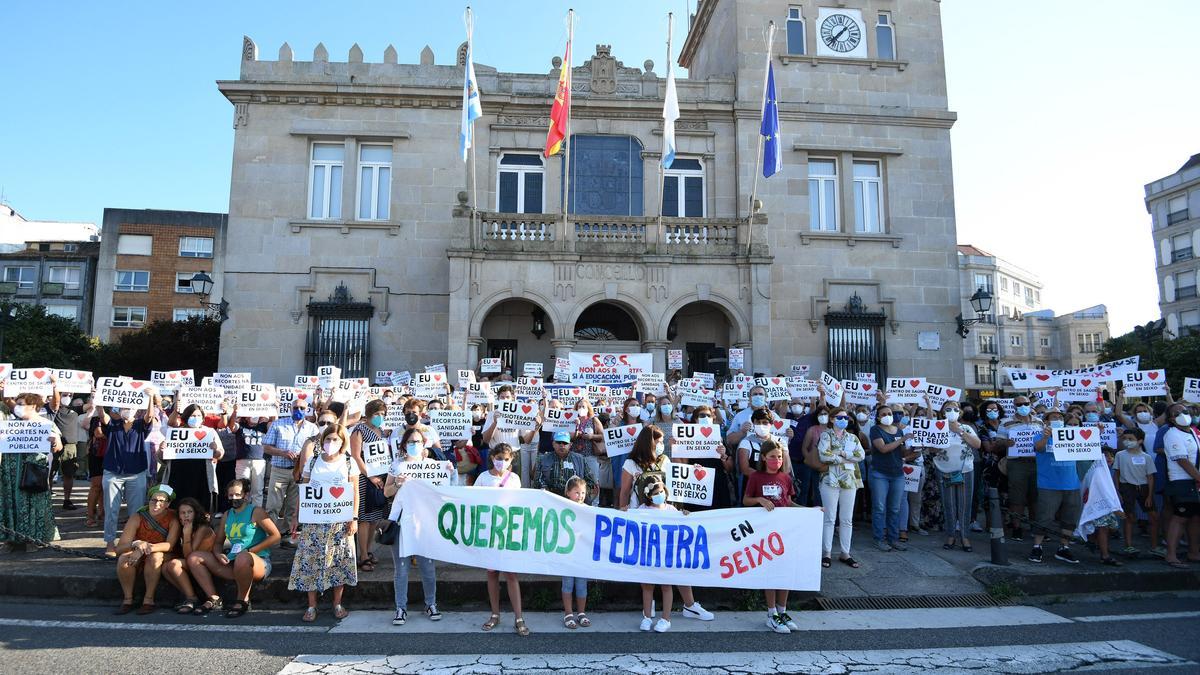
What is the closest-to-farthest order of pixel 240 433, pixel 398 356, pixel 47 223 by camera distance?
pixel 240 433, pixel 398 356, pixel 47 223

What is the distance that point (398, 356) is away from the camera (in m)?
19.0

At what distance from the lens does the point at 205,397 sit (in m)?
11.0

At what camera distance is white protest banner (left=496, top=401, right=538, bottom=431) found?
31.0 ft

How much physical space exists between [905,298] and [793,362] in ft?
12.7

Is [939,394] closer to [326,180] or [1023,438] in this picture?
[1023,438]

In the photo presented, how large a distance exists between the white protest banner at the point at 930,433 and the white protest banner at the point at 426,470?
6338mm

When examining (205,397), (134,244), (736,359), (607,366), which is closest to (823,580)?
(607,366)

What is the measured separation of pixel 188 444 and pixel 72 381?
3.96 metres

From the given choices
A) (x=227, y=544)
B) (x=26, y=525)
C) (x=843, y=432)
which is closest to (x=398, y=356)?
(x=26, y=525)

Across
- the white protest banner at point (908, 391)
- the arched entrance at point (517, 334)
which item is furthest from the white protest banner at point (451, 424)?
the arched entrance at point (517, 334)

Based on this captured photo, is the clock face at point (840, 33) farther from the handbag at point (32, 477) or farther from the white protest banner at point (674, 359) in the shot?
the handbag at point (32, 477)

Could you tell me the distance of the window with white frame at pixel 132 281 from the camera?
47125 mm

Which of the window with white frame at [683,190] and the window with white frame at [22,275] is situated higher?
the window with white frame at [22,275]

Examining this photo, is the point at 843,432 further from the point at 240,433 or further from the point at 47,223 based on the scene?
the point at 47,223
